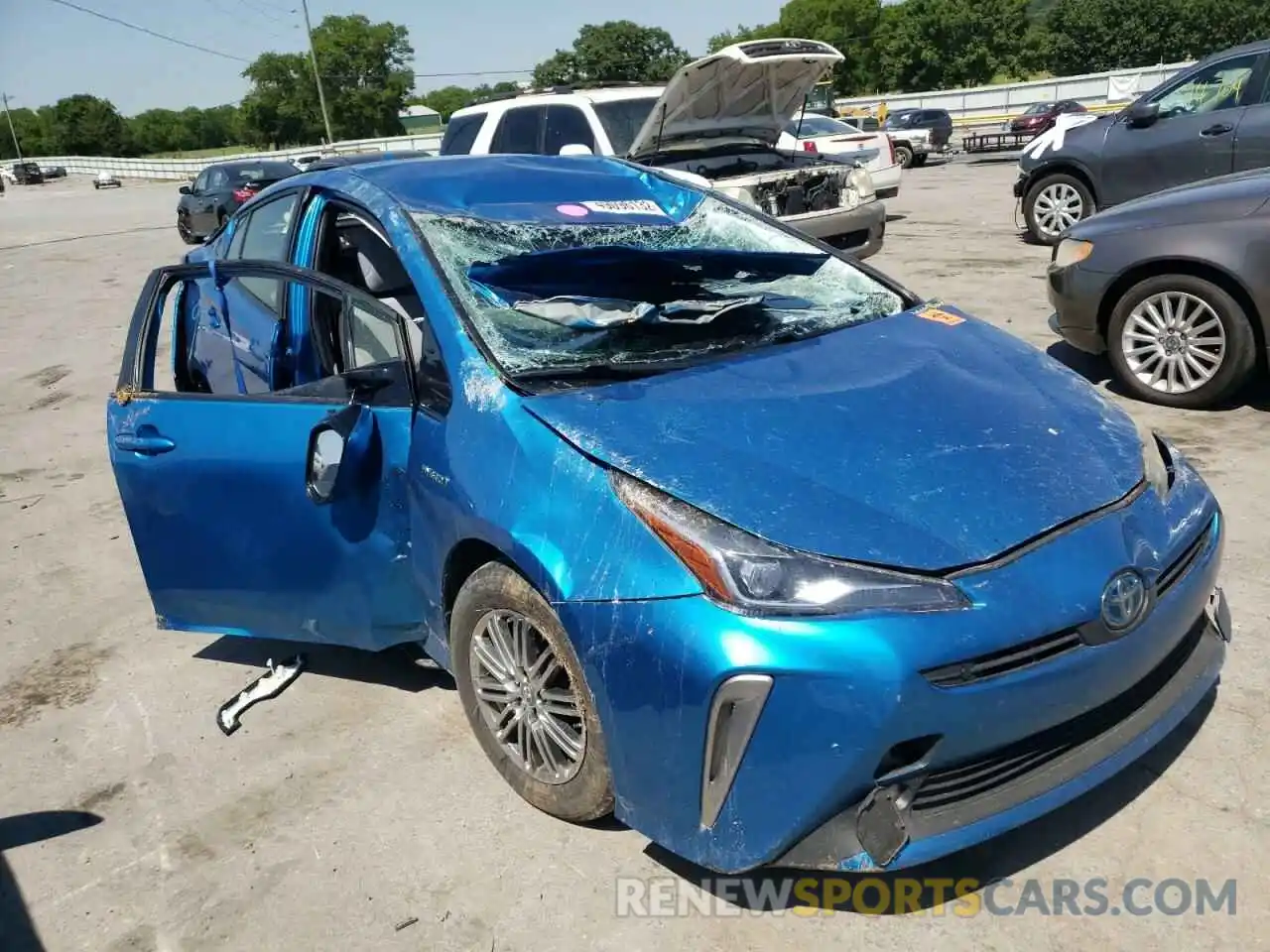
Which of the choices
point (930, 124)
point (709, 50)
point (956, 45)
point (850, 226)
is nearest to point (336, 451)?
point (850, 226)

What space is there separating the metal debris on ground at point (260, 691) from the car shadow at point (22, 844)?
0.49 metres

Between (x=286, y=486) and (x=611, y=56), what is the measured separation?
109143mm

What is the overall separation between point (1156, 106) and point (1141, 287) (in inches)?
182

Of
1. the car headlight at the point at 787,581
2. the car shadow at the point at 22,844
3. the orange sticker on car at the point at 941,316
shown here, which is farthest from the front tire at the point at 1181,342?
the car shadow at the point at 22,844

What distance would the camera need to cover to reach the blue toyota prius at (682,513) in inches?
78.4

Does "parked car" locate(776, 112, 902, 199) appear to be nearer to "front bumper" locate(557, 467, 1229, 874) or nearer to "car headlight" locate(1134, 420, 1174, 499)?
"car headlight" locate(1134, 420, 1174, 499)

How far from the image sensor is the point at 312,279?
3059mm

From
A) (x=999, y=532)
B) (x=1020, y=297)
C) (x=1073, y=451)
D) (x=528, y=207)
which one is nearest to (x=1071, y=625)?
(x=999, y=532)

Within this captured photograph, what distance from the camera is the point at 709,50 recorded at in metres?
101

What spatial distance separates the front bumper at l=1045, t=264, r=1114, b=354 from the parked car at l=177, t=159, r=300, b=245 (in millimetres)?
14757

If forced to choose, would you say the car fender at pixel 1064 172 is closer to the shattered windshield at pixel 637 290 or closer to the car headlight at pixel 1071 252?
the car headlight at pixel 1071 252

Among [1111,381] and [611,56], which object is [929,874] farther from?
[611,56]

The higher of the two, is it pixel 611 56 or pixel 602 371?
pixel 611 56

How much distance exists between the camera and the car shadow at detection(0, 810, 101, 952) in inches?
95.7
